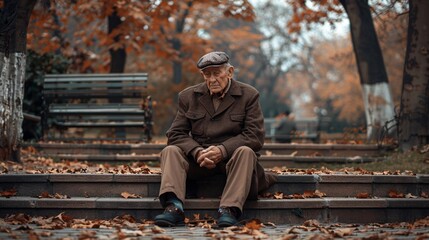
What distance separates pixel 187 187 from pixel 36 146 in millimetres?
6223

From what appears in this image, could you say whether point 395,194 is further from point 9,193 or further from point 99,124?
point 99,124

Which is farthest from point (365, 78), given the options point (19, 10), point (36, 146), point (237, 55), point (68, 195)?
point (237, 55)

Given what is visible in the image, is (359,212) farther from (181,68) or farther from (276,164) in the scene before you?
(181,68)

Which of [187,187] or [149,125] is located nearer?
[187,187]

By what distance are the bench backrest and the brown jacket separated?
718 cm

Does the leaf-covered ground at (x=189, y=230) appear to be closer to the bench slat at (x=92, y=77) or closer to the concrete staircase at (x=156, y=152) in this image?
the concrete staircase at (x=156, y=152)

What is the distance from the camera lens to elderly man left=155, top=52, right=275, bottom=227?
25.6ft

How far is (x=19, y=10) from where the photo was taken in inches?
437

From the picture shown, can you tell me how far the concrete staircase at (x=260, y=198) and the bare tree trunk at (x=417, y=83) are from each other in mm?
4296

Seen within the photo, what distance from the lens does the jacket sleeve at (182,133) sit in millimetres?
8227

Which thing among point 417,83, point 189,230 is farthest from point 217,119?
point 417,83

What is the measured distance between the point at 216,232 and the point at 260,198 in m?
1.40

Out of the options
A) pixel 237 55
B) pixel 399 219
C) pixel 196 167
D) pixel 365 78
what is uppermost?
pixel 237 55

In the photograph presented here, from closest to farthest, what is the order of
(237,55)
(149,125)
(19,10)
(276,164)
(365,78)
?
(19,10)
(276,164)
(149,125)
(365,78)
(237,55)
